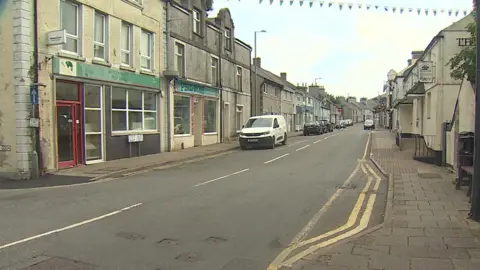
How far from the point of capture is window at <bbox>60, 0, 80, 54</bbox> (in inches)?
575

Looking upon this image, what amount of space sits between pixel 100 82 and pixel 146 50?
431 cm

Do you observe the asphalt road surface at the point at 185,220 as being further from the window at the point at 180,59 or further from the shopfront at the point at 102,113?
the window at the point at 180,59

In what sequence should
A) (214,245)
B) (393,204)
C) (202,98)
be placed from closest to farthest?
1. (214,245)
2. (393,204)
3. (202,98)

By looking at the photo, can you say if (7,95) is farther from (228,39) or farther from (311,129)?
(311,129)

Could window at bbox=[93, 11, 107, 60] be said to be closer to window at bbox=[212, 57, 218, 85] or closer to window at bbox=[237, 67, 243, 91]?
window at bbox=[212, 57, 218, 85]

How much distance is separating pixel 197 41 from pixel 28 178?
14580 mm

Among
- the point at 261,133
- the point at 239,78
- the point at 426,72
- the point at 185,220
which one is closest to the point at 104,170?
the point at 185,220

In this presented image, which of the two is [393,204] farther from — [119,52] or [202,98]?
[202,98]

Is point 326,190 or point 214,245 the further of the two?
point 326,190

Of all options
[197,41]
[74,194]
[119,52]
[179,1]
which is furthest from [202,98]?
[74,194]

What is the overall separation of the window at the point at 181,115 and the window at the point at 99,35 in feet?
21.0

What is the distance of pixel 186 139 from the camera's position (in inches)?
936

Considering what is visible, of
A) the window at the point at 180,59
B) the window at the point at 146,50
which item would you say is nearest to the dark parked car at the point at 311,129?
the window at the point at 180,59

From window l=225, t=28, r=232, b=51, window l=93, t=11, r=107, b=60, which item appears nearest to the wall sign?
window l=93, t=11, r=107, b=60
